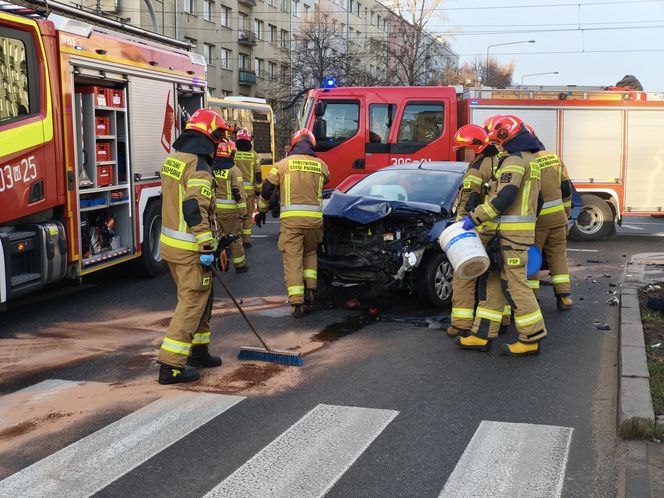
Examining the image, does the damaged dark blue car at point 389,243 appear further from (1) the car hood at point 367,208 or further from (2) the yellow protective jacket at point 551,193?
(2) the yellow protective jacket at point 551,193

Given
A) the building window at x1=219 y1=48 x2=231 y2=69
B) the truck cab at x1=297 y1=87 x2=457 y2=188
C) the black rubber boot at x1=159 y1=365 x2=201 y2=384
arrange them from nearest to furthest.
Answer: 1. the black rubber boot at x1=159 y1=365 x2=201 y2=384
2. the truck cab at x1=297 y1=87 x2=457 y2=188
3. the building window at x1=219 y1=48 x2=231 y2=69

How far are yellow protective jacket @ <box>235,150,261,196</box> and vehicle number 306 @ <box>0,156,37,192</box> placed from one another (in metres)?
4.98

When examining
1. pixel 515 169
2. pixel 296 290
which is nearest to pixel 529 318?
pixel 515 169

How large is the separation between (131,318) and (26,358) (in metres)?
1.69

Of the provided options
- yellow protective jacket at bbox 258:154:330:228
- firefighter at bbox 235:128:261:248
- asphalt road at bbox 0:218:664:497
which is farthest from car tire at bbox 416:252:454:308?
firefighter at bbox 235:128:261:248

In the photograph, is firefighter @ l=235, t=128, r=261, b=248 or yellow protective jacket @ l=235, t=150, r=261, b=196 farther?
yellow protective jacket @ l=235, t=150, r=261, b=196

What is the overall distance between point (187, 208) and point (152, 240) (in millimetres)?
5103

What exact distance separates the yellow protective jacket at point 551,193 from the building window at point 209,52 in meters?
41.7

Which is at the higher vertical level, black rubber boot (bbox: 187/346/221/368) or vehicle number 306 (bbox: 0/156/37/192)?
vehicle number 306 (bbox: 0/156/37/192)

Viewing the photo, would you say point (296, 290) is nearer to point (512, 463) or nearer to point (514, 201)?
point (514, 201)

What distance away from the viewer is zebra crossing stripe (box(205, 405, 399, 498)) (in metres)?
3.86

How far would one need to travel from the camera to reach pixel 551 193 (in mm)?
8188

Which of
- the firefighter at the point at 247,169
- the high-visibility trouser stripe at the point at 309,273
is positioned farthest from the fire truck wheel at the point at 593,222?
the high-visibility trouser stripe at the point at 309,273

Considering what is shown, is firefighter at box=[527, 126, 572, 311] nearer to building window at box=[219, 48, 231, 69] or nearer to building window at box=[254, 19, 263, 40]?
building window at box=[219, 48, 231, 69]
